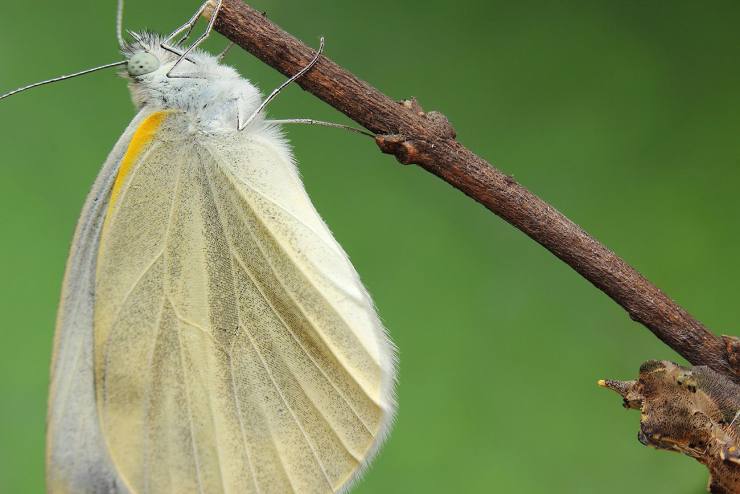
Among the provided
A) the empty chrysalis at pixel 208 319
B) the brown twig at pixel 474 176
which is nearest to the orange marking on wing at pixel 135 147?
the empty chrysalis at pixel 208 319

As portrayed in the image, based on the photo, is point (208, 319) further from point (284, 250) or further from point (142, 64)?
point (142, 64)

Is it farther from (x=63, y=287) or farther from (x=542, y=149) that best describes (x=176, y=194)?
(x=542, y=149)

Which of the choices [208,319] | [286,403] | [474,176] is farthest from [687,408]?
[208,319]

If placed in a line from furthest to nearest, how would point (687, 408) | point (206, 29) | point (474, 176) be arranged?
point (206, 29) < point (474, 176) < point (687, 408)

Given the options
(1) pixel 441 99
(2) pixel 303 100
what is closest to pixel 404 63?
(1) pixel 441 99

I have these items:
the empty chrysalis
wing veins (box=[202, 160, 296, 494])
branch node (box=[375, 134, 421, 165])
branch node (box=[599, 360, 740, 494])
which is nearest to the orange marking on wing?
the empty chrysalis

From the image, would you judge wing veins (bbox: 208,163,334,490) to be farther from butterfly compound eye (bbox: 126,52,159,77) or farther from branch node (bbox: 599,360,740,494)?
branch node (bbox: 599,360,740,494)
